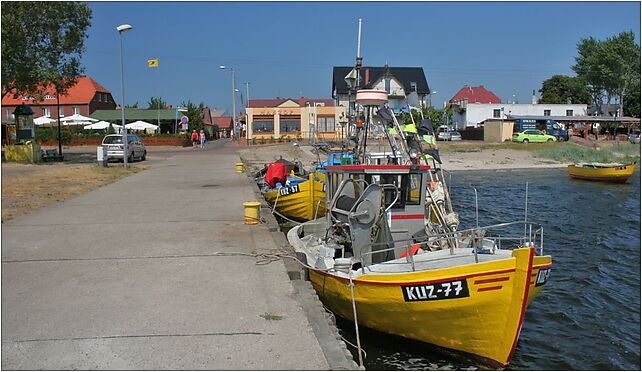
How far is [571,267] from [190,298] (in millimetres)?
10283

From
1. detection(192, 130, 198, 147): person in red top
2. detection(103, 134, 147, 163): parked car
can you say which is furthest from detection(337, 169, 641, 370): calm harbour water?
detection(192, 130, 198, 147): person in red top

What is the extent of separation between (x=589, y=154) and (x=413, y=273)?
48.4m

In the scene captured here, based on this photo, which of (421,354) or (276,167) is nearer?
(421,354)

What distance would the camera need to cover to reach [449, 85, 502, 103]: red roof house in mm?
96750

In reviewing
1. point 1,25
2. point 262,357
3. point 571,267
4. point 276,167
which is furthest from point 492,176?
point 262,357

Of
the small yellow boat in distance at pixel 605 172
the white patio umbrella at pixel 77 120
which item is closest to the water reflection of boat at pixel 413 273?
the small yellow boat in distance at pixel 605 172

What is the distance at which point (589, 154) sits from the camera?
50500mm

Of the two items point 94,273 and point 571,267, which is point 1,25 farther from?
point 571,267

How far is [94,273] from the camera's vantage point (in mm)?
8781

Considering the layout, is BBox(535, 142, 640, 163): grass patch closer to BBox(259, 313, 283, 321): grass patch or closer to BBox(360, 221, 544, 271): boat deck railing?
BBox(360, 221, 544, 271): boat deck railing

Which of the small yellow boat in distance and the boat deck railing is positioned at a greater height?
the boat deck railing

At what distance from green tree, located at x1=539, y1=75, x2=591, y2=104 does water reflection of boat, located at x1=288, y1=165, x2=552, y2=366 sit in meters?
92.4

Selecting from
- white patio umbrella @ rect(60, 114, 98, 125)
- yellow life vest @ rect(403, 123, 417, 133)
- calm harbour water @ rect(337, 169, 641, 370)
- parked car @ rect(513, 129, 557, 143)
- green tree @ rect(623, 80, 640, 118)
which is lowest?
calm harbour water @ rect(337, 169, 641, 370)

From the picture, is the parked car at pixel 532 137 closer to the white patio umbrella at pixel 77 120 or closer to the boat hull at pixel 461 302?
the white patio umbrella at pixel 77 120
